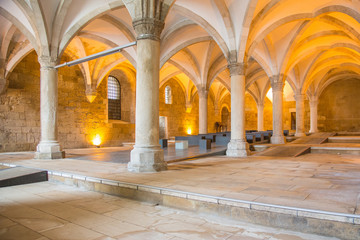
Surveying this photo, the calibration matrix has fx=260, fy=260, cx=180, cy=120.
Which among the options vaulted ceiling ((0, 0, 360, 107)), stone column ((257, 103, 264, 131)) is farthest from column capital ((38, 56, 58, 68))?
stone column ((257, 103, 264, 131))

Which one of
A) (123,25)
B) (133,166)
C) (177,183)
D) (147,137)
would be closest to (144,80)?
(147,137)

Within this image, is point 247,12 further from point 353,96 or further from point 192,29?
point 353,96

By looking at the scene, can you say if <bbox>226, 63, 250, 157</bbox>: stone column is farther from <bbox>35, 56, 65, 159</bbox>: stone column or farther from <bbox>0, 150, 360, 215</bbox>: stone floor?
<bbox>35, 56, 65, 159</bbox>: stone column

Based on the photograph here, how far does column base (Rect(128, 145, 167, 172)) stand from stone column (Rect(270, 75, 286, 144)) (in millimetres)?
8945

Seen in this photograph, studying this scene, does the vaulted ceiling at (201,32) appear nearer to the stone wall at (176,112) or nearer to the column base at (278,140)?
the column base at (278,140)

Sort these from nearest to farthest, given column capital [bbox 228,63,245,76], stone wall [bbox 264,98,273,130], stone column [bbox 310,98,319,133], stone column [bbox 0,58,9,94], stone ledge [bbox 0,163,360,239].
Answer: stone ledge [bbox 0,163,360,239], column capital [bbox 228,63,245,76], stone column [bbox 0,58,9,94], stone column [bbox 310,98,319,133], stone wall [bbox 264,98,273,130]

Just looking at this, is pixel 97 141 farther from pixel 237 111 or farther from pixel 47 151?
pixel 237 111

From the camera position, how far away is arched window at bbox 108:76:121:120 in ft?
58.6

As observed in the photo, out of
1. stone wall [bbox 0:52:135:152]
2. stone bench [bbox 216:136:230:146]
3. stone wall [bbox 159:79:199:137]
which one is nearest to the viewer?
stone wall [bbox 0:52:135:152]

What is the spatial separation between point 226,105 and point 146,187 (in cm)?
2679

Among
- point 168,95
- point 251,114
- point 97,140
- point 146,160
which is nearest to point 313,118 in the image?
point 251,114

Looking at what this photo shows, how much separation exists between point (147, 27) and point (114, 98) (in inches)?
513

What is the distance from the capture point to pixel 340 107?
988 inches

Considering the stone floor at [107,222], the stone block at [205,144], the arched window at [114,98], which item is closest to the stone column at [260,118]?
the arched window at [114,98]
